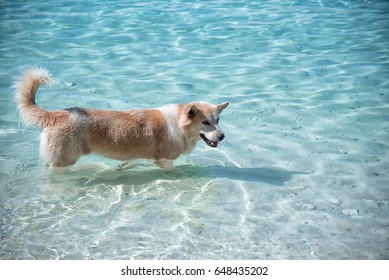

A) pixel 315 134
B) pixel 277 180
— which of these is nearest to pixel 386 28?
pixel 315 134

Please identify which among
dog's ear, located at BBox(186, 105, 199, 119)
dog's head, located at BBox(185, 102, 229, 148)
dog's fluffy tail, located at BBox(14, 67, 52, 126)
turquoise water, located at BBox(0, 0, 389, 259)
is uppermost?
dog's fluffy tail, located at BBox(14, 67, 52, 126)

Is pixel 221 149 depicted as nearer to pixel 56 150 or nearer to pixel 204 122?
pixel 204 122

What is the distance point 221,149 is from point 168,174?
0.84 metres

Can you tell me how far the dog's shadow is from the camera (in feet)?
15.2

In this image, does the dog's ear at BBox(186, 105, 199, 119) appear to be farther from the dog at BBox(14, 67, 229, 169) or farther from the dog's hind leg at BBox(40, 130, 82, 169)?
the dog's hind leg at BBox(40, 130, 82, 169)

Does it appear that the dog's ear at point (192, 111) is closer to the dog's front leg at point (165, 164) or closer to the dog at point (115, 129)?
the dog at point (115, 129)

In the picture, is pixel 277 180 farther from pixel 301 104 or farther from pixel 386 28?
pixel 386 28

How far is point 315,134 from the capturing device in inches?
219

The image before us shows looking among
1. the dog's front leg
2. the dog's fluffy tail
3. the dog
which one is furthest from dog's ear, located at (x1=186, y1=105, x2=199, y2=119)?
the dog's fluffy tail

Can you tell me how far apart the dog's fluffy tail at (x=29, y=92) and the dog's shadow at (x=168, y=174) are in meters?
0.64

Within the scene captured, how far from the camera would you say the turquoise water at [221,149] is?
12.0 ft

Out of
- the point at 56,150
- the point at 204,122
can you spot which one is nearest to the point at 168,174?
the point at 204,122

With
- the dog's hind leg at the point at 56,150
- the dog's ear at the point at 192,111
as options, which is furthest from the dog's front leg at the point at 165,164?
the dog's hind leg at the point at 56,150

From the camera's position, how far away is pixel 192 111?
456 cm
